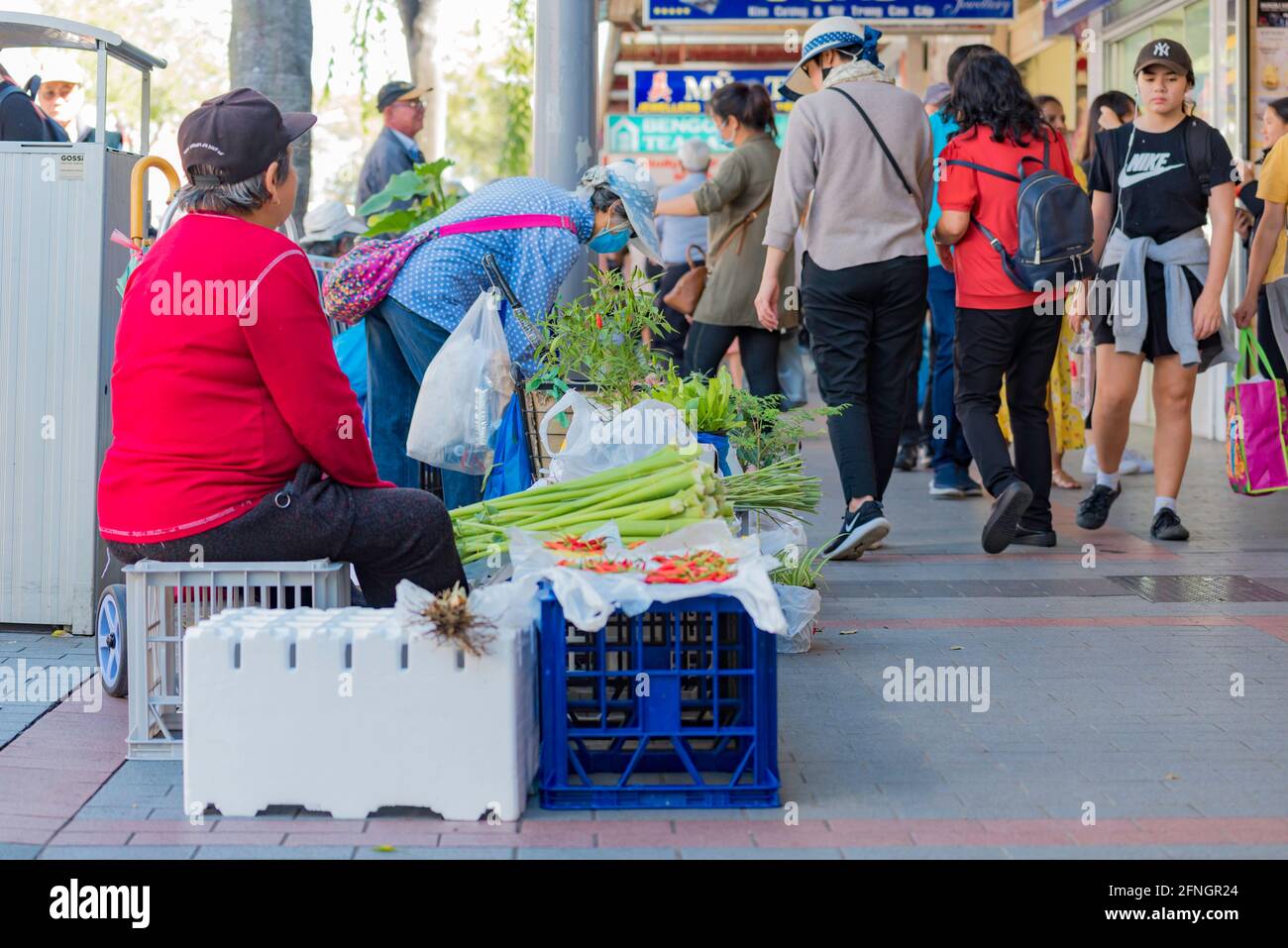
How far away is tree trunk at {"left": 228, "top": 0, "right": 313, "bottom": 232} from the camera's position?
9.70 meters

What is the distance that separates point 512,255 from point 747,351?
2690 millimetres

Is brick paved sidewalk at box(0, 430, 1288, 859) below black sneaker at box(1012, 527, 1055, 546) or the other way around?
below

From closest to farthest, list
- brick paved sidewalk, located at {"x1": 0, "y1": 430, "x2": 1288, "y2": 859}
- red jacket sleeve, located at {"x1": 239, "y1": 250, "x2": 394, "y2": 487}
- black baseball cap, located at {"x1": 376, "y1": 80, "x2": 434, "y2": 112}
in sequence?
brick paved sidewalk, located at {"x1": 0, "y1": 430, "x2": 1288, "y2": 859}, red jacket sleeve, located at {"x1": 239, "y1": 250, "x2": 394, "y2": 487}, black baseball cap, located at {"x1": 376, "y1": 80, "x2": 434, "y2": 112}

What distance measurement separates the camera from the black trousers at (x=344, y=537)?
13.7 feet

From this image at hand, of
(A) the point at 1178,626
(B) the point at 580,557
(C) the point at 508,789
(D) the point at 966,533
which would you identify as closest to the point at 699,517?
(B) the point at 580,557

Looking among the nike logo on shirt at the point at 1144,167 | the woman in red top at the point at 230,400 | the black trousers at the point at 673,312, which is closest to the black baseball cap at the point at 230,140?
the woman in red top at the point at 230,400

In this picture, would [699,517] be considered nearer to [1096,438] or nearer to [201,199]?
[201,199]

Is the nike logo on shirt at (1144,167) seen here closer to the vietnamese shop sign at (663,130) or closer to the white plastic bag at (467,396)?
the white plastic bag at (467,396)

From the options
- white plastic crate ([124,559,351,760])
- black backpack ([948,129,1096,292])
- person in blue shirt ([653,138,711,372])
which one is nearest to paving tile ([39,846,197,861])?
white plastic crate ([124,559,351,760])

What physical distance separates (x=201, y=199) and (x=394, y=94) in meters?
6.25

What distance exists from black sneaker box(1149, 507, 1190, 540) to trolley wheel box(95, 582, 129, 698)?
5002 mm

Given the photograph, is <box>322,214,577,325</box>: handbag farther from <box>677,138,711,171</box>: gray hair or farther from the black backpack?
<box>677,138,711,171</box>: gray hair

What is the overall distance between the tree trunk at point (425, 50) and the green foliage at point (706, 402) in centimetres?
1191

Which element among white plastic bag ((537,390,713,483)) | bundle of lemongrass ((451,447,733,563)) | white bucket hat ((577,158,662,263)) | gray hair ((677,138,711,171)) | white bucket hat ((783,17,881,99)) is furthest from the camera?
gray hair ((677,138,711,171))
